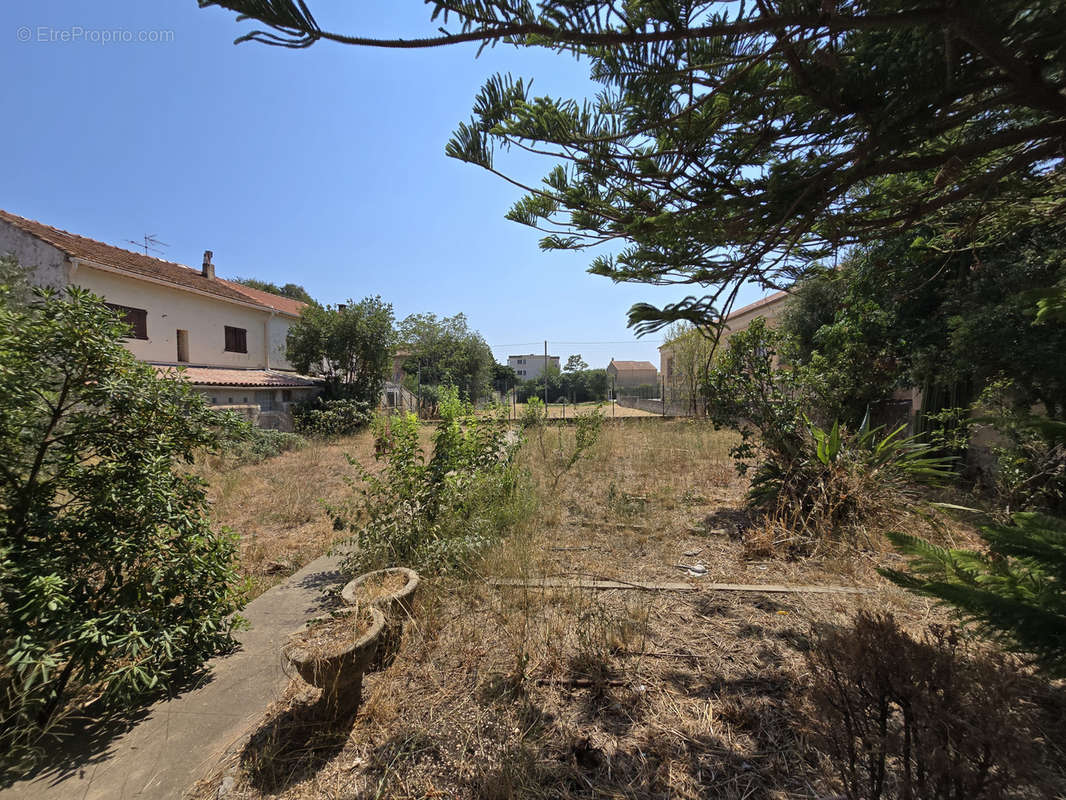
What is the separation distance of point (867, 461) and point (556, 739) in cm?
437

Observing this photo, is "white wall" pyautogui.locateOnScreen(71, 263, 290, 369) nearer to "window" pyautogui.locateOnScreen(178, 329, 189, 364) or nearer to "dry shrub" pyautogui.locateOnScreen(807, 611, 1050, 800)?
"window" pyautogui.locateOnScreen(178, 329, 189, 364)

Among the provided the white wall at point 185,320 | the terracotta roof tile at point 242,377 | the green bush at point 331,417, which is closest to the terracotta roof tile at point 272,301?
the white wall at point 185,320

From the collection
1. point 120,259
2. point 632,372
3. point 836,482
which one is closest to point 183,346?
point 120,259

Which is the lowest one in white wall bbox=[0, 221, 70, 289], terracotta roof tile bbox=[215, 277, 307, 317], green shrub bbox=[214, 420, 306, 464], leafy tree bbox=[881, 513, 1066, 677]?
green shrub bbox=[214, 420, 306, 464]

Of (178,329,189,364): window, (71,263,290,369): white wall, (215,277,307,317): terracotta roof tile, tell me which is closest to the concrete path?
(71,263,290,369): white wall

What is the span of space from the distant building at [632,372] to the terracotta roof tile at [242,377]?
37.7 metres

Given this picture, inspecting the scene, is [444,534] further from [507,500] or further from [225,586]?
[225,586]

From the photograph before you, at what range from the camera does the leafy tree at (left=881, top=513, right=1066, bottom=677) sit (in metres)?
1.25

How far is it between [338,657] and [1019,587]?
8.80ft

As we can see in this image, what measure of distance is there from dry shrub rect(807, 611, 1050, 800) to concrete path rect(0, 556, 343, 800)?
259 cm

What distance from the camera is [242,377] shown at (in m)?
14.0


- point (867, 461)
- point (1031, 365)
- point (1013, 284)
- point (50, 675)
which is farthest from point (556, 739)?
point (1013, 284)

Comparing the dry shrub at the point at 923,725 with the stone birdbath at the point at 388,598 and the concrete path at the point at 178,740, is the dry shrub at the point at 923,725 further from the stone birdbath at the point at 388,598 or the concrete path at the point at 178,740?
the concrete path at the point at 178,740

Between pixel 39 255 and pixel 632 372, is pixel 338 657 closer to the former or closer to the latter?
pixel 39 255
